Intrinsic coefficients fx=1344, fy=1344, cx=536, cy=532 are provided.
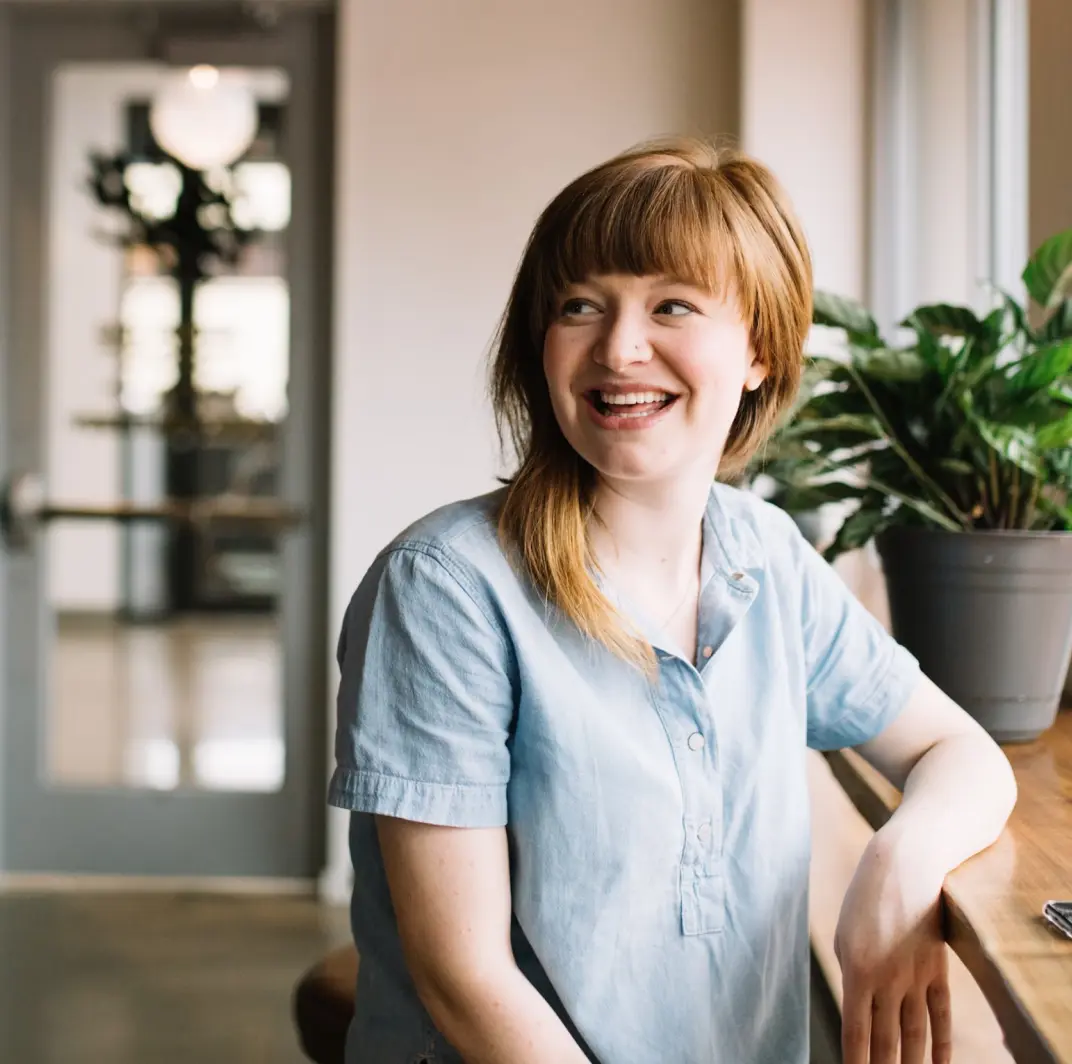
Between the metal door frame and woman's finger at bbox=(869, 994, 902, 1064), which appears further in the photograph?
the metal door frame

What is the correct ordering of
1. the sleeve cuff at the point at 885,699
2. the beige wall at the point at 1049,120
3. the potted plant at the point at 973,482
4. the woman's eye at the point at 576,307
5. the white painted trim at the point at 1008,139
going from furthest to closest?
the white painted trim at the point at 1008,139
the beige wall at the point at 1049,120
the potted plant at the point at 973,482
the sleeve cuff at the point at 885,699
the woman's eye at the point at 576,307

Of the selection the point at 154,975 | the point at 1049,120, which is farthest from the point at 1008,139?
the point at 154,975

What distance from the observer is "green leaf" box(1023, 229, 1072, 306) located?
1403 millimetres

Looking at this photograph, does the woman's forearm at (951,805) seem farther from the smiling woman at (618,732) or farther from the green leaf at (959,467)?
the green leaf at (959,467)

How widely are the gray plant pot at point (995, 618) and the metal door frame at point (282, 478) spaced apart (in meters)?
2.58

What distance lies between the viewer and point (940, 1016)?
1.08m

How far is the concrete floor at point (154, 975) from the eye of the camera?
2766mm

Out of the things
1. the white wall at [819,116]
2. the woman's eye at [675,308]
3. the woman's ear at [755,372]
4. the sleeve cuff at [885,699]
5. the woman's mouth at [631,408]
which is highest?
the white wall at [819,116]

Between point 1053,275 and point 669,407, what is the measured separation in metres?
0.56

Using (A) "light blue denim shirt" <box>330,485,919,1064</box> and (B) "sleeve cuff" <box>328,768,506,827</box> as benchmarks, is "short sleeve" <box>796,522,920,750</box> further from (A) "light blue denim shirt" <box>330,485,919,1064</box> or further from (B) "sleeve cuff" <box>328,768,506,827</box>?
(B) "sleeve cuff" <box>328,768,506,827</box>

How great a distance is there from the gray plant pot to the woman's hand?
0.39m

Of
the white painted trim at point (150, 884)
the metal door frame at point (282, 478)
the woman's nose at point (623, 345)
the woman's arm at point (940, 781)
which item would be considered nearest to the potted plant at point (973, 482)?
the woman's arm at point (940, 781)

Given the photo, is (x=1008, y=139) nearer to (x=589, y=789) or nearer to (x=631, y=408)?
(x=631, y=408)

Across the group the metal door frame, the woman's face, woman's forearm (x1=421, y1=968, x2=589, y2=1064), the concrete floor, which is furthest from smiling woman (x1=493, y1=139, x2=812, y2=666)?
the metal door frame
